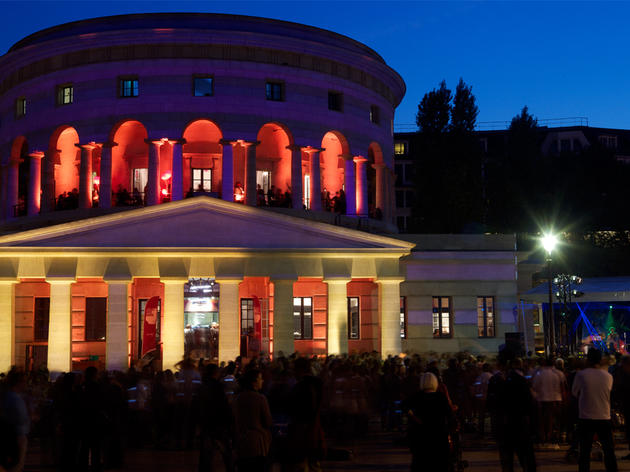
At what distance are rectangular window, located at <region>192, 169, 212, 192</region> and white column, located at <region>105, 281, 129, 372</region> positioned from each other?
1087cm

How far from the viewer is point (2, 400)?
11945 millimetres

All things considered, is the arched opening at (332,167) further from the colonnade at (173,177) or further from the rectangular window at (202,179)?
the rectangular window at (202,179)

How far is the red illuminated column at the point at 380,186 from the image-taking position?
5206 cm

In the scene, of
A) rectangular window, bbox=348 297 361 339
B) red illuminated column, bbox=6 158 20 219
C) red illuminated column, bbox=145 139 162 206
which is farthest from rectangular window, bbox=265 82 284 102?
red illuminated column, bbox=6 158 20 219

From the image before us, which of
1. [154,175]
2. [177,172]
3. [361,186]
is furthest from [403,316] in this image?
[154,175]

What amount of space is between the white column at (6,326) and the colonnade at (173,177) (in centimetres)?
829

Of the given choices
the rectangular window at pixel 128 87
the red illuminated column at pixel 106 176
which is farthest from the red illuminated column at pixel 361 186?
the red illuminated column at pixel 106 176

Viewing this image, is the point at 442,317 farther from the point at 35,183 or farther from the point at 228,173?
the point at 35,183

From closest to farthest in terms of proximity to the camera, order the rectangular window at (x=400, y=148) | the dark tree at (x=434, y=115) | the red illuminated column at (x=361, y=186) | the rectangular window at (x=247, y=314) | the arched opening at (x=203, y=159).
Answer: the rectangular window at (x=247, y=314), the arched opening at (x=203, y=159), the red illuminated column at (x=361, y=186), the dark tree at (x=434, y=115), the rectangular window at (x=400, y=148)

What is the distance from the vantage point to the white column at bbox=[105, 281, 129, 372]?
37656mm

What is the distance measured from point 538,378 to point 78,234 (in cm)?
2385

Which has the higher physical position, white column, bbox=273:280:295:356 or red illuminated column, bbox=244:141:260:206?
red illuminated column, bbox=244:141:260:206

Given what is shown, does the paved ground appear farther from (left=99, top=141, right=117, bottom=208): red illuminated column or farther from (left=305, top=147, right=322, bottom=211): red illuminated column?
(left=305, top=147, right=322, bottom=211): red illuminated column

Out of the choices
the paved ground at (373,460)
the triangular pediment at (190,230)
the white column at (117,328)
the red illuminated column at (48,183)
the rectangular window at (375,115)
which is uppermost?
the rectangular window at (375,115)
